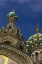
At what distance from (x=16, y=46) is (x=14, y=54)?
2.16 metres

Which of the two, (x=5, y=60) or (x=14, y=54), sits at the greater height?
(x=14, y=54)

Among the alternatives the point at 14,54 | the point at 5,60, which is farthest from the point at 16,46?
the point at 5,60

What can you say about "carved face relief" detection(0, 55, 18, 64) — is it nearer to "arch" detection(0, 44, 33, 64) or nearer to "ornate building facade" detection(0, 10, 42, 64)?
"ornate building facade" detection(0, 10, 42, 64)

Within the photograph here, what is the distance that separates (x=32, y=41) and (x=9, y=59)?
989cm

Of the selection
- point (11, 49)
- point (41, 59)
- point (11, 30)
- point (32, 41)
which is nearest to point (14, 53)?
point (11, 49)

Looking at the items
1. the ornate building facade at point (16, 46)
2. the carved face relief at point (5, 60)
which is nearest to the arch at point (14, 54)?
the ornate building facade at point (16, 46)

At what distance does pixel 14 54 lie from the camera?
Result: 22.5 metres

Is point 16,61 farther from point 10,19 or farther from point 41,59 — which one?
point 10,19

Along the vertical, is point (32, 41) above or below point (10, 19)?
below

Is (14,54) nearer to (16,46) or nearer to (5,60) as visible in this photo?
(5,60)

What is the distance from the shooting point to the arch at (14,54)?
2214 centimetres

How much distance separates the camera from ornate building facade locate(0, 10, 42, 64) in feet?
72.8

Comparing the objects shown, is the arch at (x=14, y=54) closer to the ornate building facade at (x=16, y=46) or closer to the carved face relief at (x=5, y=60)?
the ornate building facade at (x=16, y=46)

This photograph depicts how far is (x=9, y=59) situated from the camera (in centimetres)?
2195
